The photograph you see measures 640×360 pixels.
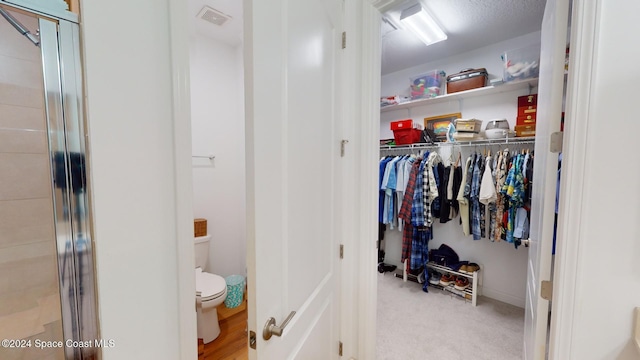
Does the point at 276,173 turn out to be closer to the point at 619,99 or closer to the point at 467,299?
the point at 619,99

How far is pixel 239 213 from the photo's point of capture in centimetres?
256

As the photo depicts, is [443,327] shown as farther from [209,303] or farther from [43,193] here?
[43,193]

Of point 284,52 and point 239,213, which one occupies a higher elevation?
point 284,52

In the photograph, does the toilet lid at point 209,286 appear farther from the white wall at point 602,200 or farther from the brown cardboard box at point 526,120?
the brown cardboard box at point 526,120

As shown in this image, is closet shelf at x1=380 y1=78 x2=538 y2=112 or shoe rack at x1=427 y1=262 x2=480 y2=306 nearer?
closet shelf at x1=380 y1=78 x2=538 y2=112

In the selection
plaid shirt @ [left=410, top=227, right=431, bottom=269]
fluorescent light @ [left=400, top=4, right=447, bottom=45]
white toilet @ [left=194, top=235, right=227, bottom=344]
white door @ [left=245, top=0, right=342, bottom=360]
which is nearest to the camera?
white door @ [left=245, top=0, right=342, bottom=360]

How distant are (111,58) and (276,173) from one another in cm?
41

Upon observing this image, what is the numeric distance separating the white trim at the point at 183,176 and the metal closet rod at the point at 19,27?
163mm

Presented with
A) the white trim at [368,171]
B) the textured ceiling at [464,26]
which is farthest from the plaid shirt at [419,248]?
the textured ceiling at [464,26]

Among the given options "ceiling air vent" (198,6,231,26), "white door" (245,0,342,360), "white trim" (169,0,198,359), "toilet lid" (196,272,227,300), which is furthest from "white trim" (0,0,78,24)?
"ceiling air vent" (198,6,231,26)

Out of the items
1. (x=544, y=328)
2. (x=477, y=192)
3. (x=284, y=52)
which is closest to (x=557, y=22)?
(x=284, y=52)

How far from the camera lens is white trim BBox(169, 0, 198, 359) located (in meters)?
0.43

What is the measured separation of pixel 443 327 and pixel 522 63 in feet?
7.78

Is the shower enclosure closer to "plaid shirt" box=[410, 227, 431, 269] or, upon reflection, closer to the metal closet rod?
the metal closet rod
